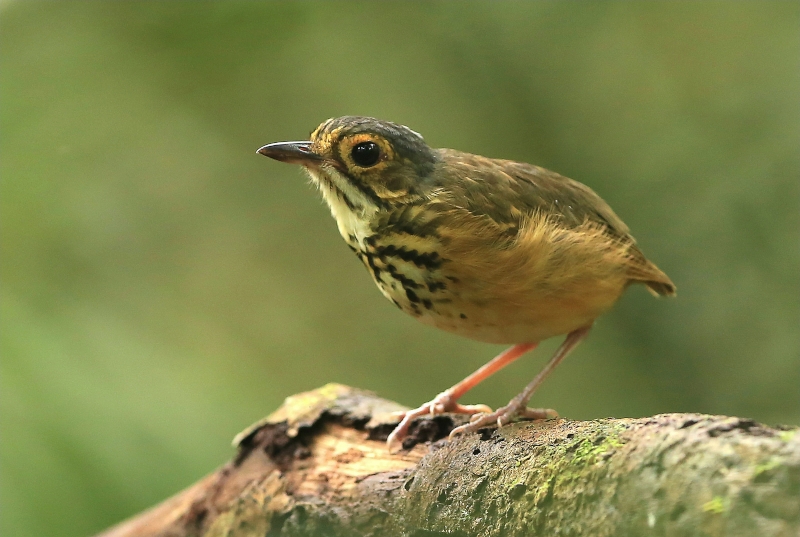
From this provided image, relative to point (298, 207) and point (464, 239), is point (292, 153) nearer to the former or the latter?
point (464, 239)

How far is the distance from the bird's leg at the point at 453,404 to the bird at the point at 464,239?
12 millimetres

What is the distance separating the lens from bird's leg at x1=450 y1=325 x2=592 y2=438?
292 centimetres

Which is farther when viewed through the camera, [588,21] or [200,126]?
[200,126]

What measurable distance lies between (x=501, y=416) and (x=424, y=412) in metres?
0.47

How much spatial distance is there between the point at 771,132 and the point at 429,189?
285cm

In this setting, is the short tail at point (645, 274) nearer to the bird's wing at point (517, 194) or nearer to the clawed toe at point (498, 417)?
the bird's wing at point (517, 194)

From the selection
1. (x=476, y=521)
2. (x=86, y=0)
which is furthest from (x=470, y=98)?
(x=476, y=521)

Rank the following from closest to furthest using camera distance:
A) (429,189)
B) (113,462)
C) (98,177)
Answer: (429,189) → (113,462) → (98,177)

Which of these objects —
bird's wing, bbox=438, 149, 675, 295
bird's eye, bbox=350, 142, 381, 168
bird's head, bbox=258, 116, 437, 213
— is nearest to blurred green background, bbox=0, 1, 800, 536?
bird's wing, bbox=438, 149, 675, 295

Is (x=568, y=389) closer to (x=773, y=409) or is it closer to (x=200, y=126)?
(x=773, y=409)

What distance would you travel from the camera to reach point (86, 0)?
562 centimetres

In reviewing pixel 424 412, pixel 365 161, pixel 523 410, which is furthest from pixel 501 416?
pixel 365 161

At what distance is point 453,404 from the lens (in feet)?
12.2

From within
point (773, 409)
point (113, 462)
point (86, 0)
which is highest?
point (86, 0)
